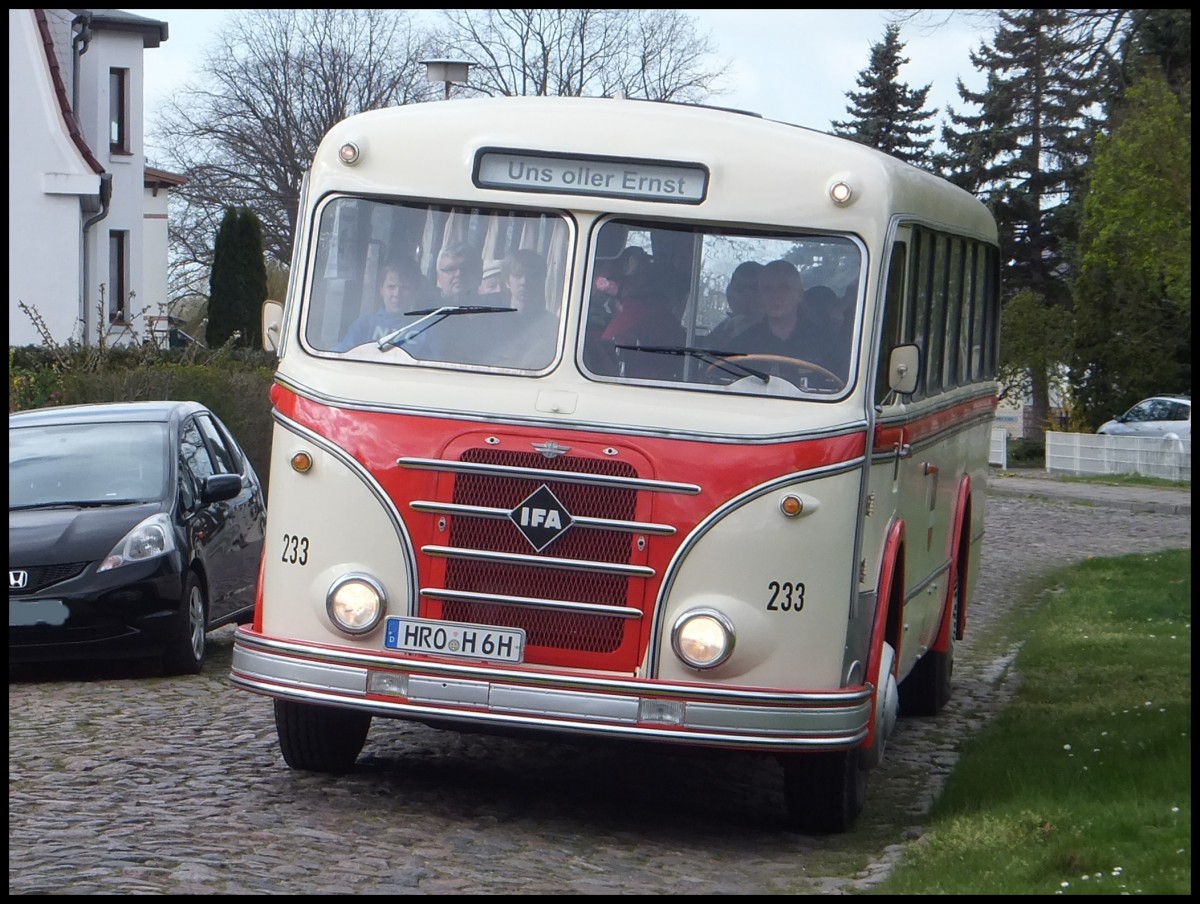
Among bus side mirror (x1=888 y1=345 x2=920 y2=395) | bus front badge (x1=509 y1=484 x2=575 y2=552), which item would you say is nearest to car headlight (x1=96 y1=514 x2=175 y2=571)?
bus front badge (x1=509 y1=484 x2=575 y2=552)

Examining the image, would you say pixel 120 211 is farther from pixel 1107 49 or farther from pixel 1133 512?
pixel 1107 49

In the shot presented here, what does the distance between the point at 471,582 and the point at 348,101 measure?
208 feet

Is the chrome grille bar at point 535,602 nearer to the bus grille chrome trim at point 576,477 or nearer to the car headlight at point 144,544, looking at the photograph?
the bus grille chrome trim at point 576,477

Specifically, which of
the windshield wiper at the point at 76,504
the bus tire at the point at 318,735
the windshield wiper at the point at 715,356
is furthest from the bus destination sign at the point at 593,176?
the windshield wiper at the point at 76,504

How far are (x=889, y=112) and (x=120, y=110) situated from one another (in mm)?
27120

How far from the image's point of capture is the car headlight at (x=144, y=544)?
40.7 feet

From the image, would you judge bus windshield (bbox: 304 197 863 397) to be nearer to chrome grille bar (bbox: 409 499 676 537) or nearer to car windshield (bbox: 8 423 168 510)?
chrome grille bar (bbox: 409 499 676 537)

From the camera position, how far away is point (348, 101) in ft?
228

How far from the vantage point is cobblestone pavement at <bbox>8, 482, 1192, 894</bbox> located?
713 cm

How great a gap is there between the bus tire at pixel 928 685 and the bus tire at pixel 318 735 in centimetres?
403

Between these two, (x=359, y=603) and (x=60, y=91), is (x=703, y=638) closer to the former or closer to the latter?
(x=359, y=603)

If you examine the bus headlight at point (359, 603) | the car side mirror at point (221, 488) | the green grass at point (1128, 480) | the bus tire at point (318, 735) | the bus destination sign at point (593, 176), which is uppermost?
the bus destination sign at point (593, 176)

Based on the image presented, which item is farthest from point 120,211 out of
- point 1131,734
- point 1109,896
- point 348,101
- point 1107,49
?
point 1109,896

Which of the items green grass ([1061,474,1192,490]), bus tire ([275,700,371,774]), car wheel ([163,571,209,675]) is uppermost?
bus tire ([275,700,371,774])
